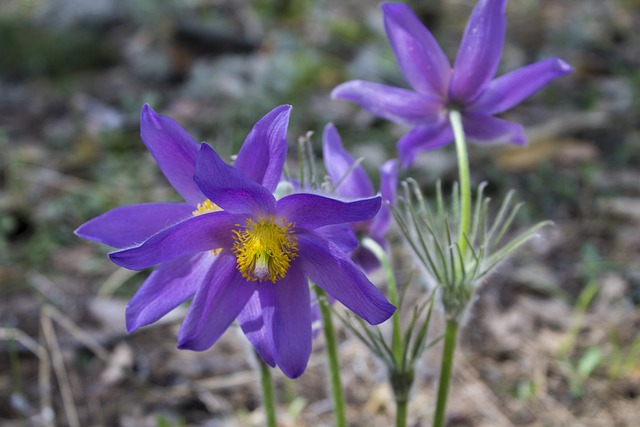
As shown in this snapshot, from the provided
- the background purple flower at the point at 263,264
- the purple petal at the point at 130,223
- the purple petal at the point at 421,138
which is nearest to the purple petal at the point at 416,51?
the purple petal at the point at 421,138

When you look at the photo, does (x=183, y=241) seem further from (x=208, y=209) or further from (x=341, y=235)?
(x=341, y=235)

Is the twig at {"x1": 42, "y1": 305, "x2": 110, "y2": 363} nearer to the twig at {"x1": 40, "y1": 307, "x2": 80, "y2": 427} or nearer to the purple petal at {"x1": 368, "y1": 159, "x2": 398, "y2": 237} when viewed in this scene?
the twig at {"x1": 40, "y1": 307, "x2": 80, "y2": 427}

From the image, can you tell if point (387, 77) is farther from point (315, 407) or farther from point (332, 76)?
point (315, 407)

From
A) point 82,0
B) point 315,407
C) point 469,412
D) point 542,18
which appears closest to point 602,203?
point 469,412

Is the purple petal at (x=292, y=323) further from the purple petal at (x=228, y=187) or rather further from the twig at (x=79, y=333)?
the twig at (x=79, y=333)

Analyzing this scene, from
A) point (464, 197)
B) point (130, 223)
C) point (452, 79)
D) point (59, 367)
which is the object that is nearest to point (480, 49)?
point (452, 79)

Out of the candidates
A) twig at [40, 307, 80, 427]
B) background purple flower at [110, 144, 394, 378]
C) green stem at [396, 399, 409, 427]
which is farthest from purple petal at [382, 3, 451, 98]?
twig at [40, 307, 80, 427]
